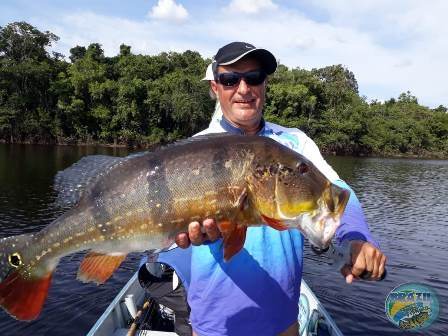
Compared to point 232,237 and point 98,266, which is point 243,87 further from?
point 98,266

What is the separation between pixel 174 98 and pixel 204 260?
211ft

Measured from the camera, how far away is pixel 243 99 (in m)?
3.62

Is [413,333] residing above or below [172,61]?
below

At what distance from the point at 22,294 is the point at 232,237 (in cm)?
152

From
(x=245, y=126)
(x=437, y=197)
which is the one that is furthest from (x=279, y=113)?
(x=245, y=126)

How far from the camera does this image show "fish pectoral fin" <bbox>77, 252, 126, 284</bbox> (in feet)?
10.3

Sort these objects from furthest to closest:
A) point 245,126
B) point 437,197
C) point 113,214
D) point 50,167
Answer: point 50,167 < point 437,197 < point 245,126 < point 113,214

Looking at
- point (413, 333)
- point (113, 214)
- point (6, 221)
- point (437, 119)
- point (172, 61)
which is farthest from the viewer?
point (437, 119)

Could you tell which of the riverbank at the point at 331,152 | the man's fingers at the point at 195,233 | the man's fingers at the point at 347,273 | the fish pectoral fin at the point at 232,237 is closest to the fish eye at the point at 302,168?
the fish pectoral fin at the point at 232,237

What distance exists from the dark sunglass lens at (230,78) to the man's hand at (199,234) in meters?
1.28

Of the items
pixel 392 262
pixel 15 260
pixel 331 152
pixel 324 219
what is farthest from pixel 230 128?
pixel 331 152

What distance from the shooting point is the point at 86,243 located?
10.00 ft

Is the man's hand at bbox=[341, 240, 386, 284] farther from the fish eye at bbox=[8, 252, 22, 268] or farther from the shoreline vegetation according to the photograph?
the shoreline vegetation

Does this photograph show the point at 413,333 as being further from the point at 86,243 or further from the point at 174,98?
the point at 174,98
